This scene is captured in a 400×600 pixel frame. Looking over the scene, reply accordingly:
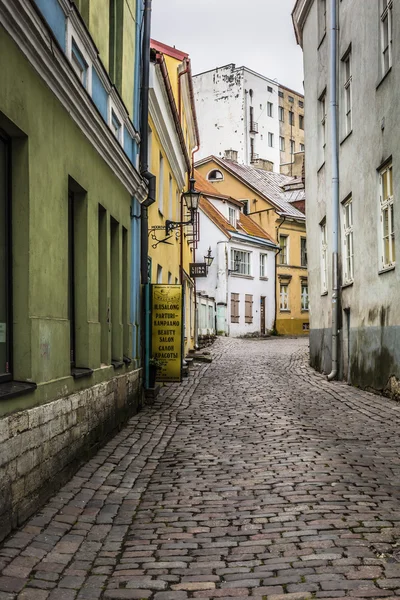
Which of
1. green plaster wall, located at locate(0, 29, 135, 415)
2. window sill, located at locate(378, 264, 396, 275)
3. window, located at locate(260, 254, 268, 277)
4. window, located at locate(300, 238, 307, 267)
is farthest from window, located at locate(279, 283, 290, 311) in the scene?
green plaster wall, located at locate(0, 29, 135, 415)

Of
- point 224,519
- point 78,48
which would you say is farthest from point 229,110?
point 224,519

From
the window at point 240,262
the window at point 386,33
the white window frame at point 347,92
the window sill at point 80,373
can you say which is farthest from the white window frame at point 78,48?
the window at point 240,262

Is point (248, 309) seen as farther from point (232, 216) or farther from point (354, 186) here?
point (354, 186)

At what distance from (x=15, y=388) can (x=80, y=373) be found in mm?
2209

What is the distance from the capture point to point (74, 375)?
24.2 feet

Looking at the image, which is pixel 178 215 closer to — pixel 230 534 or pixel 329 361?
pixel 329 361

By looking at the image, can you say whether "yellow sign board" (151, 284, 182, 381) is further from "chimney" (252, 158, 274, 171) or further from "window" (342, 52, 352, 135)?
"chimney" (252, 158, 274, 171)

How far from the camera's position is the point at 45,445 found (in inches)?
235

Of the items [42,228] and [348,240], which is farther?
[348,240]

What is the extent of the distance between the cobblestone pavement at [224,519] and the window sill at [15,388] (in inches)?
35.1

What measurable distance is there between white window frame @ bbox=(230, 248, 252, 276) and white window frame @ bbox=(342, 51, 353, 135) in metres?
23.8

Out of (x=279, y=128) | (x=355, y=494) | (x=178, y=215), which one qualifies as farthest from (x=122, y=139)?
(x=279, y=128)

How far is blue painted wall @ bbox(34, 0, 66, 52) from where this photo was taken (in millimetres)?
6664

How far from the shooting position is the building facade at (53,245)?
17.9ft
